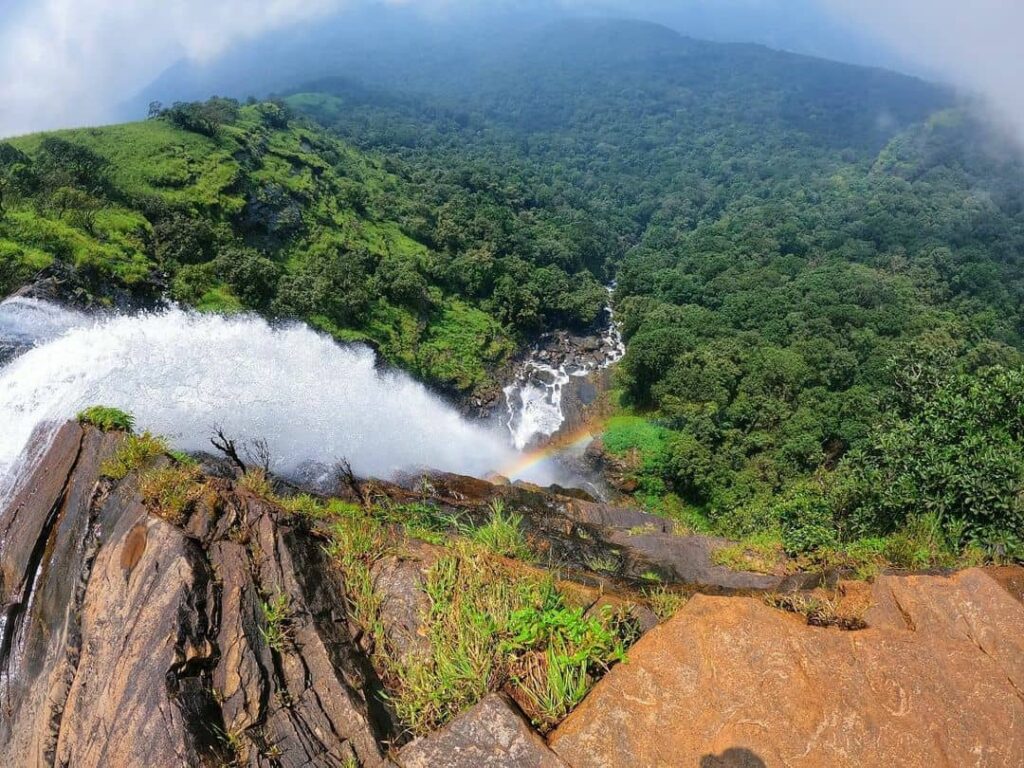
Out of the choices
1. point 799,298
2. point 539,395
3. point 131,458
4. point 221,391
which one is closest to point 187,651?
point 131,458

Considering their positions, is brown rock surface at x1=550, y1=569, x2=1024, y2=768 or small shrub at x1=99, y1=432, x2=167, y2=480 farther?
small shrub at x1=99, y1=432, x2=167, y2=480

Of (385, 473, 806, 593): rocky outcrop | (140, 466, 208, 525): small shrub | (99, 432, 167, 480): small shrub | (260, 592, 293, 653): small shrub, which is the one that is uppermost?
(140, 466, 208, 525): small shrub

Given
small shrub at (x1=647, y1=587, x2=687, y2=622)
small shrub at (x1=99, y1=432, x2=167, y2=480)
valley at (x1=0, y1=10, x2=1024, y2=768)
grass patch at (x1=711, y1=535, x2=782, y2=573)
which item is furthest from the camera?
grass patch at (x1=711, y1=535, x2=782, y2=573)

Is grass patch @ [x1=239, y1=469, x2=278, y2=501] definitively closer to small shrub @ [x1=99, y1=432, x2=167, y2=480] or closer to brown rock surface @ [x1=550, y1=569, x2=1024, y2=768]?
small shrub @ [x1=99, y1=432, x2=167, y2=480]

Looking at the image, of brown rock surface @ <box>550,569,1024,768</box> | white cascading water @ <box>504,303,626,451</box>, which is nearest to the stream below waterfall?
white cascading water @ <box>504,303,626,451</box>

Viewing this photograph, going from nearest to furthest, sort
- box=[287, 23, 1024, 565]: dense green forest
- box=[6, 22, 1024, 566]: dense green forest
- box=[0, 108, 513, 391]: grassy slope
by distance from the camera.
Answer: box=[287, 23, 1024, 565]: dense green forest → box=[6, 22, 1024, 566]: dense green forest → box=[0, 108, 513, 391]: grassy slope

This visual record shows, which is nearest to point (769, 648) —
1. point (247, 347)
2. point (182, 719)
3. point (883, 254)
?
point (182, 719)

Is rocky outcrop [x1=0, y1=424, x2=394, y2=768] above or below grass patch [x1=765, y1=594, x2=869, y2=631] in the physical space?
below

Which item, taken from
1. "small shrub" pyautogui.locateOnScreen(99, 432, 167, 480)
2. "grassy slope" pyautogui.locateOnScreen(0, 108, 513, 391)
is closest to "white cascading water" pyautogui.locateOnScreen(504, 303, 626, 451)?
"grassy slope" pyautogui.locateOnScreen(0, 108, 513, 391)
